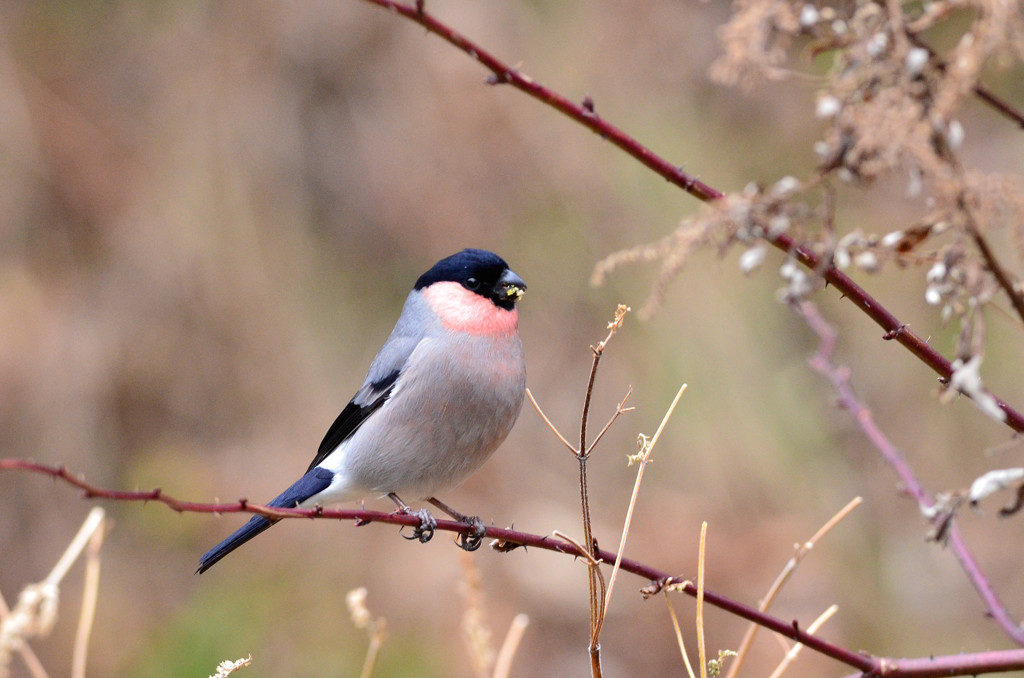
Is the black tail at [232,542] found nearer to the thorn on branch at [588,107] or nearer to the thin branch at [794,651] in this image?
the thin branch at [794,651]

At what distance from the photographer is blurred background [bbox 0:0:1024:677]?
4.62 m

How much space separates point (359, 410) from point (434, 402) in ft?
1.32

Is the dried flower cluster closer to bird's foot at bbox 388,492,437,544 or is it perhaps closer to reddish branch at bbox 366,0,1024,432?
reddish branch at bbox 366,0,1024,432

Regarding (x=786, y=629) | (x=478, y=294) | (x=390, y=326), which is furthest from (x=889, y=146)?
(x=390, y=326)

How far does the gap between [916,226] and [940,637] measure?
13.2 ft

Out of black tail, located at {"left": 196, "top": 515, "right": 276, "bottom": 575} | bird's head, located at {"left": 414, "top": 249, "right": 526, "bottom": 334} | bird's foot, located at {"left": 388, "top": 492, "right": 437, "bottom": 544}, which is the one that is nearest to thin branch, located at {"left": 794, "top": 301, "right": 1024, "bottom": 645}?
bird's foot, located at {"left": 388, "top": 492, "right": 437, "bottom": 544}

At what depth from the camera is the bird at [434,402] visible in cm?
272

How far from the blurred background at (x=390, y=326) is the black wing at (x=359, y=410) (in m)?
1.81

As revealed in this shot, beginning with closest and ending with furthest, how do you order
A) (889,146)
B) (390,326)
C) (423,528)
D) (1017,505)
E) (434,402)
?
(889,146), (1017,505), (423,528), (434,402), (390,326)

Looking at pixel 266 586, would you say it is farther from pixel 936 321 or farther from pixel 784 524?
pixel 936 321

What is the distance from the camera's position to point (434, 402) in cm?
275

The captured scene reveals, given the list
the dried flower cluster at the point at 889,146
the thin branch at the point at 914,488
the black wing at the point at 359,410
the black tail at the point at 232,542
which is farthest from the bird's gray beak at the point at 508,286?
the dried flower cluster at the point at 889,146

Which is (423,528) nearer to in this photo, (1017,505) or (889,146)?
(1017,505)

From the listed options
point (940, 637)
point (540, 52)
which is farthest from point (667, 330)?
point (940, 637)
